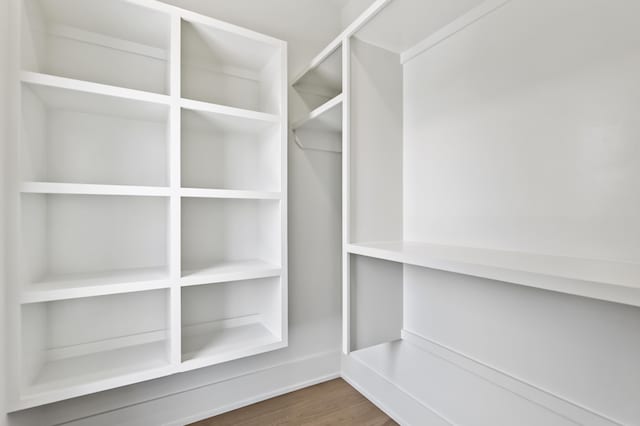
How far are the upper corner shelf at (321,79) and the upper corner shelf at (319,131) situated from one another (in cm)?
16

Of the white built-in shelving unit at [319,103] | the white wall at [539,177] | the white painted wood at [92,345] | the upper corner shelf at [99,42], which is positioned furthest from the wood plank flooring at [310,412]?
the upper corner shelf at [99,42]

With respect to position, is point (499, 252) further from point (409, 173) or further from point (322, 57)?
point (322, 57)

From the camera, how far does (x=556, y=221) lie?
32.4 inches

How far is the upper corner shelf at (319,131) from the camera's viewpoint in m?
1.42

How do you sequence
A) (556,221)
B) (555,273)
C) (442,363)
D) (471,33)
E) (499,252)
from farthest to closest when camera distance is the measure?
1. (442,363)
2. (471,33)
3. (499,252)
4. (556,221)
5. (555,273)

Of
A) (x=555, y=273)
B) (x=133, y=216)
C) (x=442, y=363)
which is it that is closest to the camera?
(x=555, y=273)

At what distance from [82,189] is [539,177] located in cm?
153

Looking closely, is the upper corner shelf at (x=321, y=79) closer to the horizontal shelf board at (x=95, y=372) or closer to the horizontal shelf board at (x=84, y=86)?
the horizontal shelf board at (x=84, y=86)

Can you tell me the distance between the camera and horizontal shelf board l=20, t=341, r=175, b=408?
966 mm

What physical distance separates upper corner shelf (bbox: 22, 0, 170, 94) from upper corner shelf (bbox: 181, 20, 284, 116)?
0.11 m

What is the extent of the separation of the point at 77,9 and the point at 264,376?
1829 mm

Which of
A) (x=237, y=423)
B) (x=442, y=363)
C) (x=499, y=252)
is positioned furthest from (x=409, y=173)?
(x=237, y=423)

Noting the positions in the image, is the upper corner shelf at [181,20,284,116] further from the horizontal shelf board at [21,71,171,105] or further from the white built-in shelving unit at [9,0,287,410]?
the horizontal shelf board at [21,71,171,105]

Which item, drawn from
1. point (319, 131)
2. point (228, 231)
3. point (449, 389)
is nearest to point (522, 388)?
point (449, 389)
